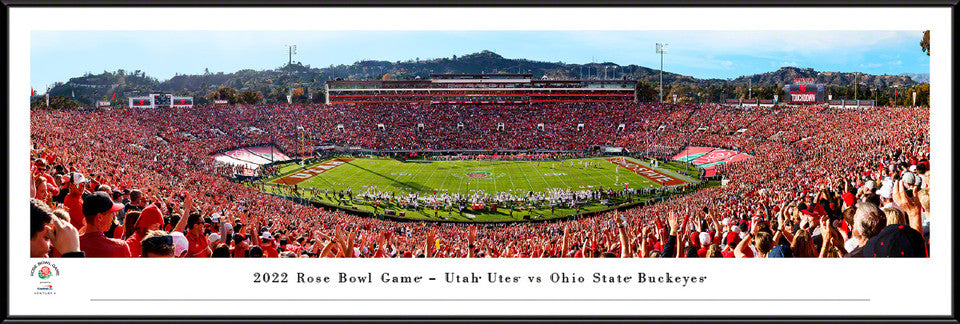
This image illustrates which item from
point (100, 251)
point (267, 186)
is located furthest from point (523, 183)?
point (100, 251)

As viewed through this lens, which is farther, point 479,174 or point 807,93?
point 807,93

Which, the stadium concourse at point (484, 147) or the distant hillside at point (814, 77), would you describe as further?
the distant hillside at point (814, 77)

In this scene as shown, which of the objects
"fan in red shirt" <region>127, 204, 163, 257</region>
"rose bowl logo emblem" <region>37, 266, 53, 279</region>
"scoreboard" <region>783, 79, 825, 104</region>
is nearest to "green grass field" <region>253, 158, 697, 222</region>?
"fan in red shirt" <region>127, 204, 163, 257</region>

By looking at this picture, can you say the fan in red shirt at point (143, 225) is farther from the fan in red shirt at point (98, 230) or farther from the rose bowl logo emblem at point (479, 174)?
the rose bowl logo emblem at point (479, 174)

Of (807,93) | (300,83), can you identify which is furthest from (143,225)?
(300,83)

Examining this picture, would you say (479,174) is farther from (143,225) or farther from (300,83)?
(300,83)

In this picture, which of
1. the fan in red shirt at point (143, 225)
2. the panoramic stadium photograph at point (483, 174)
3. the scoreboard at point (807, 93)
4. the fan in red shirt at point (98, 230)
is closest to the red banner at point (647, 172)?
the panoramic stadium photograph at point (483, 174)
